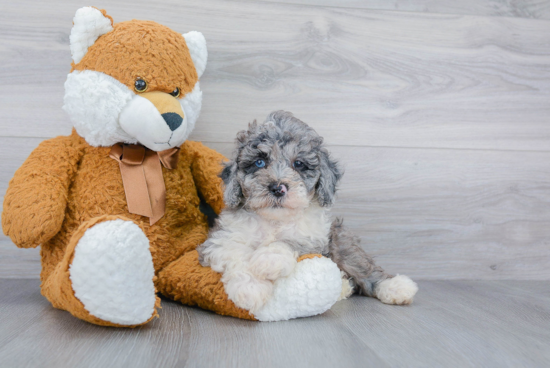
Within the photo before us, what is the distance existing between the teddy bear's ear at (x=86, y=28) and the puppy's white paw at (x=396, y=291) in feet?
4.82

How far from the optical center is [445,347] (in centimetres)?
135

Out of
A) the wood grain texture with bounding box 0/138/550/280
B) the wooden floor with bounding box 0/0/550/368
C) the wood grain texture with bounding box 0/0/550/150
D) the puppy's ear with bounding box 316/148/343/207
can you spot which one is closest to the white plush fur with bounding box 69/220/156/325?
the wooden floor with bounding box 0/0/550/368

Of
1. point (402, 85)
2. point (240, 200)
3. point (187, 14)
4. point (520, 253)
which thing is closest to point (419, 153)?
point (402, 85)

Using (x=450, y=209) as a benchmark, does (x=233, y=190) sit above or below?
above

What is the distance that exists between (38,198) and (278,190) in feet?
2.67

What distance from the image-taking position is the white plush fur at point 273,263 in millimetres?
1461

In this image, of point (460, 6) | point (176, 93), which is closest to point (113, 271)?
point (176, 93)

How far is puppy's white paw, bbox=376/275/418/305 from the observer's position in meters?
1.81

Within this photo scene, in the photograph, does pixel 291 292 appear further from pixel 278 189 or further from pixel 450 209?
pixel 450 209

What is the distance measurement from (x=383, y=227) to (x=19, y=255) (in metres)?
1.74

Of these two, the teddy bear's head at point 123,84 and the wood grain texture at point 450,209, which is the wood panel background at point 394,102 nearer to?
the wood grain texture at point 450,209

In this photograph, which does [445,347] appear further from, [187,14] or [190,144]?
[187,14]

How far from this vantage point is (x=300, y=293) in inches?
58.4

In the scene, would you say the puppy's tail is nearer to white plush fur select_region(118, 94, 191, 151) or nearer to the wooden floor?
the wooden floor
